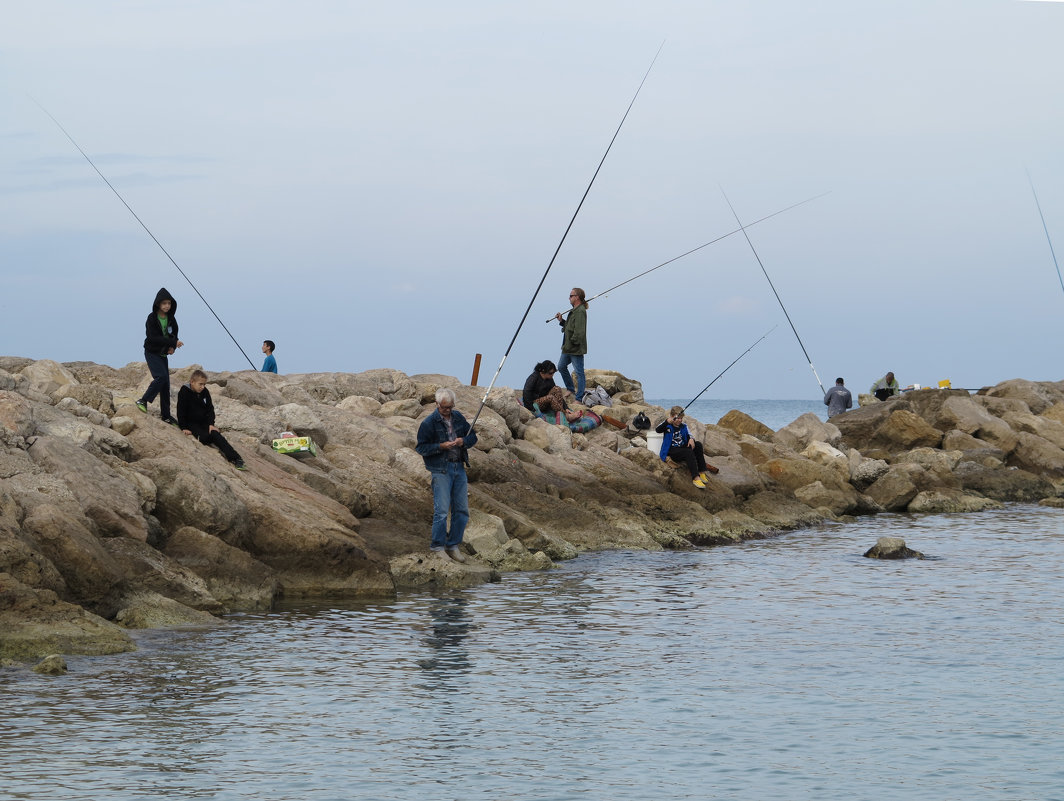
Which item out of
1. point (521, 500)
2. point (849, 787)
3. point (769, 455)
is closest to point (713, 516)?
point (521, 500)

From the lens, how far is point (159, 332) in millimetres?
15695

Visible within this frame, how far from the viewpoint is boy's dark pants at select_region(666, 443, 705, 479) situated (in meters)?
21.4

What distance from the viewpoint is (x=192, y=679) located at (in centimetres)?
959

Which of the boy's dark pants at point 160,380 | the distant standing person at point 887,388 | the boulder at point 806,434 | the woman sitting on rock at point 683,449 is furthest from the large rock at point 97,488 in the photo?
the distant standing person at point 887,388

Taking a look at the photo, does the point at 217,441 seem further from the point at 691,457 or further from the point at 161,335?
the point at 691,457

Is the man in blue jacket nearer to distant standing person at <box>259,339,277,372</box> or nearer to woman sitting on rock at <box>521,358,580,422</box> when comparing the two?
woman sitting on rock at <box>521,358,580,422</box>

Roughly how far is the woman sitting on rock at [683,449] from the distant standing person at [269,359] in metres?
8.63

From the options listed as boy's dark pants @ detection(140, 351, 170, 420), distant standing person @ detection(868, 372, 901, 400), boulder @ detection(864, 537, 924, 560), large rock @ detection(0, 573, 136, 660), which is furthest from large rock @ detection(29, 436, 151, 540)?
distant standing person @ detection(868, 372, 901, 400)

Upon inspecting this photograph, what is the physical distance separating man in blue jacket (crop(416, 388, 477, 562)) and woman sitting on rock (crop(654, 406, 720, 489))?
7.32 meters

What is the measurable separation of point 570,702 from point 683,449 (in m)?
12.6

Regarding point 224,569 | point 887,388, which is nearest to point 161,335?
point 224,569

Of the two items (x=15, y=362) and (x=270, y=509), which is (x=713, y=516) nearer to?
(x=270, y=509)

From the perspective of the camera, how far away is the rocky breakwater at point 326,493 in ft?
37.7

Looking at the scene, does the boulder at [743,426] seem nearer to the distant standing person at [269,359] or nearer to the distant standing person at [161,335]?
the distant standing person at [269,359]
